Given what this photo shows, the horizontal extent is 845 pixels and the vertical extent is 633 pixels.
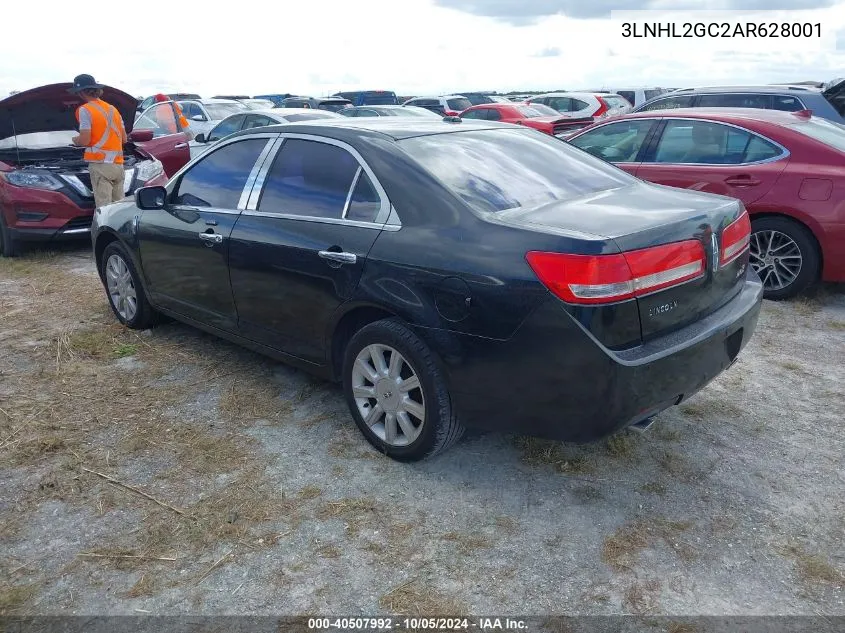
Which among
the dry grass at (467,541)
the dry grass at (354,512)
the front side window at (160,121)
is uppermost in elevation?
the front side window at (160,121)

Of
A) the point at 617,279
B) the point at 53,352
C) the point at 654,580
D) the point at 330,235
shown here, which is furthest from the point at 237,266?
the point at 654,580

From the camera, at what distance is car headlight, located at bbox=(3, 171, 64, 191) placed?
25.2 feet

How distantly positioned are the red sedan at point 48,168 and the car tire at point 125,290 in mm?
2741

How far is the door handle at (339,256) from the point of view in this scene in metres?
3.37

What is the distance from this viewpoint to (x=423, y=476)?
11.1 ft

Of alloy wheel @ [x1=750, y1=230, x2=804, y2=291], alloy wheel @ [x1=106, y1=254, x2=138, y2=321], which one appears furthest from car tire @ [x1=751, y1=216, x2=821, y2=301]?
Result: alloy wheel @ [x1=106, y1=254, x2=138, y2=321]

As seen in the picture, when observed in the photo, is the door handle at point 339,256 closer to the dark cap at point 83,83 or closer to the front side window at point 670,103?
the dark cap at point 83,83

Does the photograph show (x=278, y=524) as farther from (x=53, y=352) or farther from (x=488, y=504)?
(x=53, y=352)

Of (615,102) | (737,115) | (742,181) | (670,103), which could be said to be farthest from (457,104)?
(742,181)

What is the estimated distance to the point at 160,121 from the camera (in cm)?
1196

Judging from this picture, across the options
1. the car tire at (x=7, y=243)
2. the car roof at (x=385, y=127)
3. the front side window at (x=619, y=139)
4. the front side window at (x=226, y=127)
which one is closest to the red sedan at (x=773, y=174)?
the front side window at (x=619, y=139)

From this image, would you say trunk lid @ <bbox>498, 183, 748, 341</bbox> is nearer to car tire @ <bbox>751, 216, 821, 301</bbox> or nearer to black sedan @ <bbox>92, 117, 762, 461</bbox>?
black sedan @ <bbox>92, 117, 762, 461</bbox>

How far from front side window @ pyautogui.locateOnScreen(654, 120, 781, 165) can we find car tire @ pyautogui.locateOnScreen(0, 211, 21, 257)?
6873 millimetres

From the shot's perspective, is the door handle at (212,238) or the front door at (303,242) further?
the door handle at (212,238)
